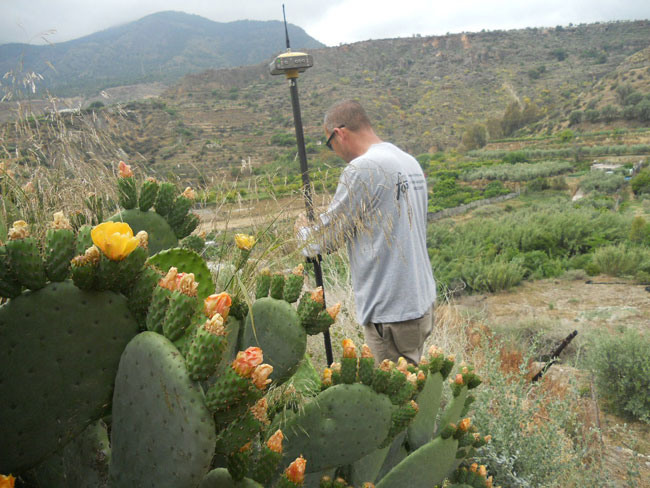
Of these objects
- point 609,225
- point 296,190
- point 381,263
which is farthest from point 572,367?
point 609,225

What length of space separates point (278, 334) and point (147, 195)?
1.90 feet

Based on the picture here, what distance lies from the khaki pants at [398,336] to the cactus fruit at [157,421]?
147 centimetres

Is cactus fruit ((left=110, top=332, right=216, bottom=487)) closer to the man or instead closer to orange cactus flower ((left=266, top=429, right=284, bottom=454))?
orange cactus flower ((left=266, top=429, right=284, bottom=454))

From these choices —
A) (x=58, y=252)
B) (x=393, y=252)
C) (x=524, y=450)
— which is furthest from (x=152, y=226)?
(x=524, y=450)

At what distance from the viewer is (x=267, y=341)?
3.61ft

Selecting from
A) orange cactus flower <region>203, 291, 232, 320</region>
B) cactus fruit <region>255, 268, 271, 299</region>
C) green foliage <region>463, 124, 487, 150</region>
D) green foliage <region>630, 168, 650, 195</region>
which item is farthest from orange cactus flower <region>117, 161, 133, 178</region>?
green foliage <region>463, 124, 487, 150</region>

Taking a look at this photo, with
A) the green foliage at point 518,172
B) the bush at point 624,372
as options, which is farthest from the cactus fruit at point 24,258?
the green foliage at point 518,172

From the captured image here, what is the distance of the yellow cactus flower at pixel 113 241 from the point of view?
716 mm

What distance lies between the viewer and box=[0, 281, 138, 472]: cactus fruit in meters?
0.72

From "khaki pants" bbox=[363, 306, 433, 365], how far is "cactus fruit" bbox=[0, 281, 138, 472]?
1.48 meters

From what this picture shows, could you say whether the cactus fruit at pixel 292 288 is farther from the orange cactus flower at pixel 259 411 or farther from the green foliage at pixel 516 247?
the green foliage at pixel 516 247

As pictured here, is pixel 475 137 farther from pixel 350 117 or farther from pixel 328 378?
pixel 328 378

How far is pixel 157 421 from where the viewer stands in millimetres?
743

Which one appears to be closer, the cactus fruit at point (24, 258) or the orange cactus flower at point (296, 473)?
the cactus fruit at point (24, 258)
